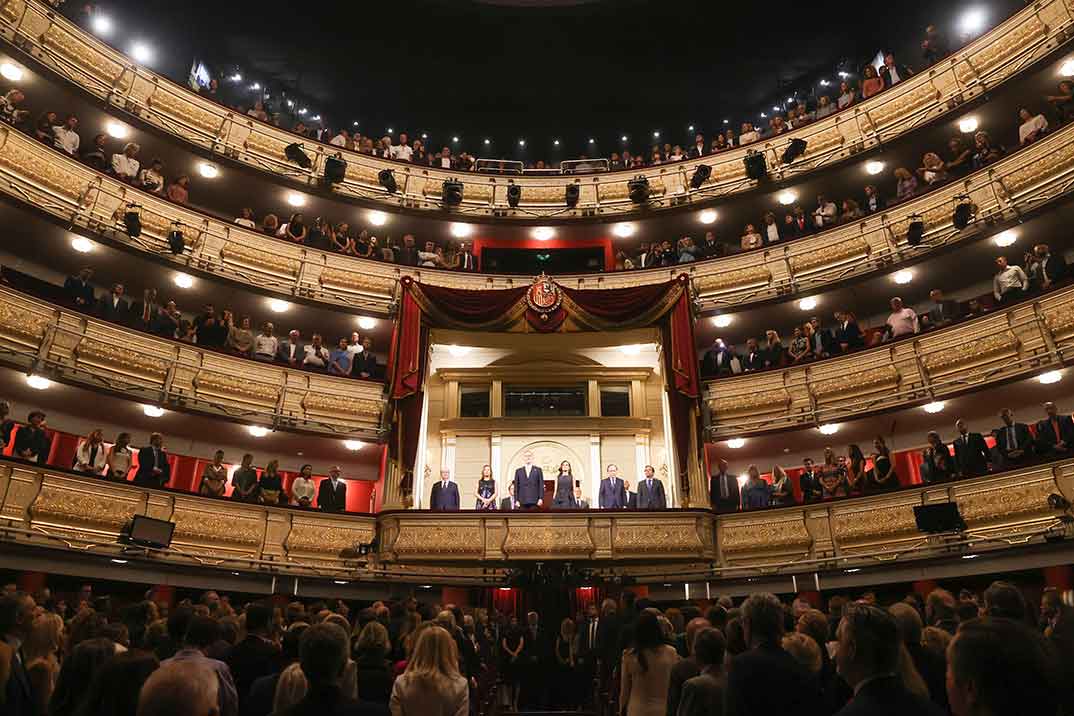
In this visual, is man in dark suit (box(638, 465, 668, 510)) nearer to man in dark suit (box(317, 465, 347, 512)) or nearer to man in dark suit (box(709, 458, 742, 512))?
man in dark suit (box(709, 458, 742, 512))

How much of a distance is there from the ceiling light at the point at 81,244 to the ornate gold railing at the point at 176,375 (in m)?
1.75

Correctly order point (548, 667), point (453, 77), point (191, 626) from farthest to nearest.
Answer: point (453, 77) < point (548, 667) < point (191, 626)

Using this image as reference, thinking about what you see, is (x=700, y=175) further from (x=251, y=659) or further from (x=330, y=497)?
(x=251, y=659)

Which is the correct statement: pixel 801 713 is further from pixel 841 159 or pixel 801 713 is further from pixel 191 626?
pixel 841 159

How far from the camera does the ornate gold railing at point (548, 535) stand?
1182 centimetres

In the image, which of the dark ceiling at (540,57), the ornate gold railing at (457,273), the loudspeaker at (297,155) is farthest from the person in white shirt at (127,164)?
the dark ceiling at (540,57)

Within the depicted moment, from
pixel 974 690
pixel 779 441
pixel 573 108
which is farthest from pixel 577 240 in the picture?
pixel 974 690

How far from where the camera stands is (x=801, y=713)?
9.55 feet

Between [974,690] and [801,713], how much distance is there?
4.67 ft

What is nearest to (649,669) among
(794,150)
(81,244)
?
(81,244)

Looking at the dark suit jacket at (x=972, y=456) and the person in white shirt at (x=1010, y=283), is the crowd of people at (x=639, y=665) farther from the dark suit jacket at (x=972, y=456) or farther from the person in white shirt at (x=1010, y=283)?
the person in white shirt at (x=1010, y=283)

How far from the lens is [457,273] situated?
741 inches

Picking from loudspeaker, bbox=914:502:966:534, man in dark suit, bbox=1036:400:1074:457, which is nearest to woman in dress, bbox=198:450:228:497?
loudspeaker, bbox=914:502:966:534

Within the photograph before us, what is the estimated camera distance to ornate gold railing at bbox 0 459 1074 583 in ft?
38.8
